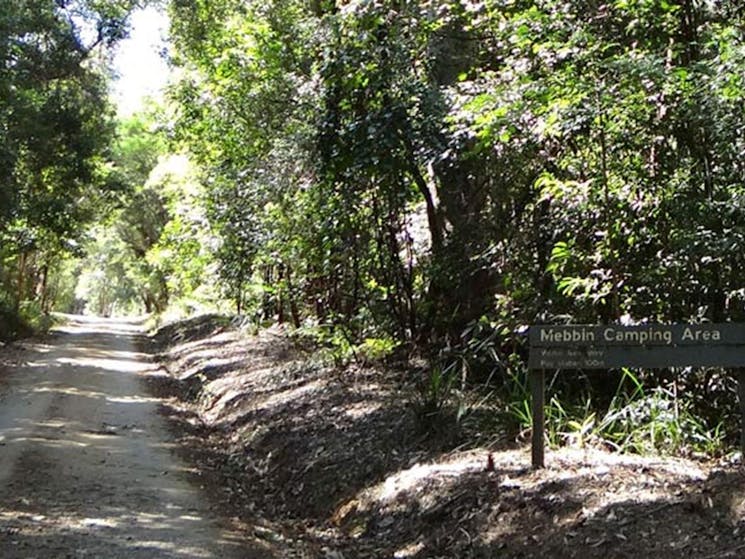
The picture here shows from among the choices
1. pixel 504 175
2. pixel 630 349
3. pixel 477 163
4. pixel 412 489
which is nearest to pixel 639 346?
pixel 630 349

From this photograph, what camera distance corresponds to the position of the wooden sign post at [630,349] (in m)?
6.40

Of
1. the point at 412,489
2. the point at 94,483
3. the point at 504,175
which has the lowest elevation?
the point at 94,483

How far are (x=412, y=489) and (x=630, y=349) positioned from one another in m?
2.39

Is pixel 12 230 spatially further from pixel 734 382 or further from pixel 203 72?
pixel 734 382

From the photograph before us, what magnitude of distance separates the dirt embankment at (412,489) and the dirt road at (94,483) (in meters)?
0.53

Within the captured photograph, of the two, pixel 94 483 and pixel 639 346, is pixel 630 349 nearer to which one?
pixel 639 346

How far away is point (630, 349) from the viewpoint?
6699 millimetres

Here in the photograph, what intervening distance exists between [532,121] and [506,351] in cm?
308

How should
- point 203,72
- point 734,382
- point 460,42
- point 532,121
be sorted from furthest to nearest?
point 203,72 < point 460,42 < point 532,121 < point 734,382

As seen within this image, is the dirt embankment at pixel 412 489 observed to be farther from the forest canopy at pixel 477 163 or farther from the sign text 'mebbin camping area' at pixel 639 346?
the forest canopy at pixel 477 163

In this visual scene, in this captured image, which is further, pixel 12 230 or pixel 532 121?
pixel 12 230

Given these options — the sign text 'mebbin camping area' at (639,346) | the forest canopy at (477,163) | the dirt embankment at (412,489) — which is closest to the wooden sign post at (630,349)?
the sign text 'mebbin camping area' at (639,346)

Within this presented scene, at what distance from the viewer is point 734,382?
7746mm

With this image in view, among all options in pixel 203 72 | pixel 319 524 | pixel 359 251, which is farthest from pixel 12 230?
pixel 319 524
